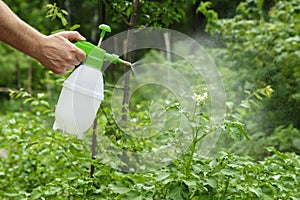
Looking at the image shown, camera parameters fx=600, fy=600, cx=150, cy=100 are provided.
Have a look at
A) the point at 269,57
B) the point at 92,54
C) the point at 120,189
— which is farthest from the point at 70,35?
the point at 269,57

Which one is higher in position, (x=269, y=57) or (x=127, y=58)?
(x=269, y=57)

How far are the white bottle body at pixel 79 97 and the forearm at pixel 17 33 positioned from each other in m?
0.14

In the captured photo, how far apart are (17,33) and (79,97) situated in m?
0.24

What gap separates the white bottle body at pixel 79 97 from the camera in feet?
5.44

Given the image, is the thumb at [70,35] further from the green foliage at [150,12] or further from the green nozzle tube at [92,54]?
the green foliage at [150,12]

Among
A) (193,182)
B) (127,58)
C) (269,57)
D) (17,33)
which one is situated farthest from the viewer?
(269,57)

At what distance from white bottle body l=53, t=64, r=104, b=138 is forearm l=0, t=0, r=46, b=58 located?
14 cm

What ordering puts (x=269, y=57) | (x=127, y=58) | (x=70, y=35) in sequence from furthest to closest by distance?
1. (x=269, y=57)
2. (x=127, y=58)
3. (x=70, y=35)

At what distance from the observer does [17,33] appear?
5.11 ft

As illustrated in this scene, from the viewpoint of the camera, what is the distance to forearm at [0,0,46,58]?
5.01 ft

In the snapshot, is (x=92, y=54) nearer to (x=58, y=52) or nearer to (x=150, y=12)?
(x=58, y=52)

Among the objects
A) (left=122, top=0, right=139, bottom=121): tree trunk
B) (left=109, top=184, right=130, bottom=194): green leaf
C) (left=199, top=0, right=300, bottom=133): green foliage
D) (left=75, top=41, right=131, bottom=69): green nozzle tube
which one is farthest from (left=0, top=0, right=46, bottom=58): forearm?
(left=199, top=0, right=300, bottom=133): green foliage

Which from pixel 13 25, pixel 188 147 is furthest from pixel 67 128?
pixel 188 147

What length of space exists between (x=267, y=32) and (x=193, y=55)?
1303 mm
